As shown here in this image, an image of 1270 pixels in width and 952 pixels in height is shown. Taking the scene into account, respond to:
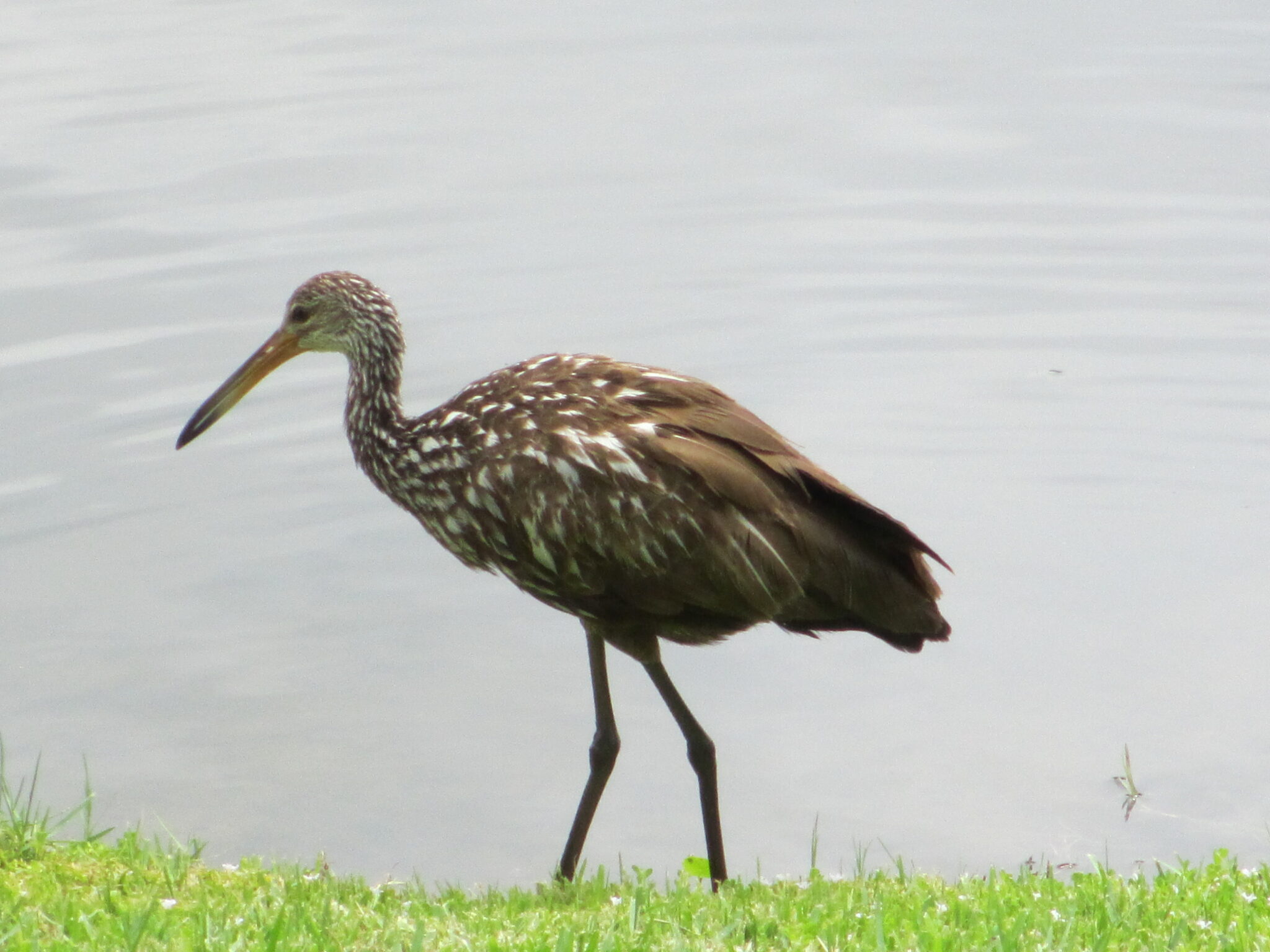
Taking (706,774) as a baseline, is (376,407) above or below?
above

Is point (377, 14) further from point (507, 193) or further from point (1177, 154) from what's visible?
point (1177, 154)

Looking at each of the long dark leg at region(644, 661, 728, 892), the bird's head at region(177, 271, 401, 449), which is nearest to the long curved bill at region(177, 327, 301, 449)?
the bird's head at region(177, 271, 401, 449)

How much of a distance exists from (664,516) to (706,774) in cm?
125

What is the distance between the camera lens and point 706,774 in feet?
21.6

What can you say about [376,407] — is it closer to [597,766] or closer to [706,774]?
[597,766]

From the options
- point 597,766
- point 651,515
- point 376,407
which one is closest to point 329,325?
point 376,407

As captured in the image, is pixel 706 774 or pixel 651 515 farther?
pixel 706 774

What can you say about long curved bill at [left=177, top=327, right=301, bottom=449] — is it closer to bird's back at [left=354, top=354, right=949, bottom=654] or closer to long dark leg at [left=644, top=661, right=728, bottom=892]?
bird's back at [left=354, top=354, right=949, bottom=654]

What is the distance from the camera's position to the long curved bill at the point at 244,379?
712cm

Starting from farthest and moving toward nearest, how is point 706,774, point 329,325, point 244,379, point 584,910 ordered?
1. point 244,379
2. point 329,325
3. point 706,774
4. point 584,910

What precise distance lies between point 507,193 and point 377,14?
4.45 m

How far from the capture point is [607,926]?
4582 millimetres

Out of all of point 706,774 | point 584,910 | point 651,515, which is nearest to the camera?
point 584,910

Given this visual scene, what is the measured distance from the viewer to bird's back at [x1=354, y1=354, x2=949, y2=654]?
5.79 metres
